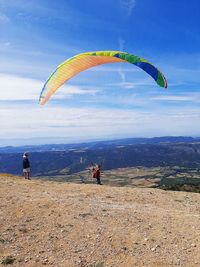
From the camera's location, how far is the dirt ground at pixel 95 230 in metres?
16.4

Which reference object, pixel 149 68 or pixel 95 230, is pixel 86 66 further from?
pixel 95 230

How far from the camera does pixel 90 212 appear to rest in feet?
71.5

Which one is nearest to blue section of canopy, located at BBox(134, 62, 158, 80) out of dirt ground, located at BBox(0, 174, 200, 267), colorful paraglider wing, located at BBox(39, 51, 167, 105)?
colorful paraglider wing, located at BBox(39, 51, 167, 105)

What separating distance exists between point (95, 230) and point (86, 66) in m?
12.8

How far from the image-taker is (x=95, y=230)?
19.0m

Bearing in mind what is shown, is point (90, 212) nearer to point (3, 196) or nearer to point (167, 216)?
point (167, 216)

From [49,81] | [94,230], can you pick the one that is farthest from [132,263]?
[49,81]

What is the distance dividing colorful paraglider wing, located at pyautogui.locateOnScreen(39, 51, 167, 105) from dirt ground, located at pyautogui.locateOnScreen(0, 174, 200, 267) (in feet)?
25.2

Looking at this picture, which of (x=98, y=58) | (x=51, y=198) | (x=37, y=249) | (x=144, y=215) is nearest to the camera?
(x=37, y=249)

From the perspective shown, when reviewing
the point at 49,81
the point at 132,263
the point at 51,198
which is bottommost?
the point at 132,263

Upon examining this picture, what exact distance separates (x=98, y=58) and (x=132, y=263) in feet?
49.0

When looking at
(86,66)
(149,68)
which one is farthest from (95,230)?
(86,66)

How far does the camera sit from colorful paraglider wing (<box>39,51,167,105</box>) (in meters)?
24.6

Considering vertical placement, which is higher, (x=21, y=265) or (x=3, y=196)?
(x=3, y=196)
